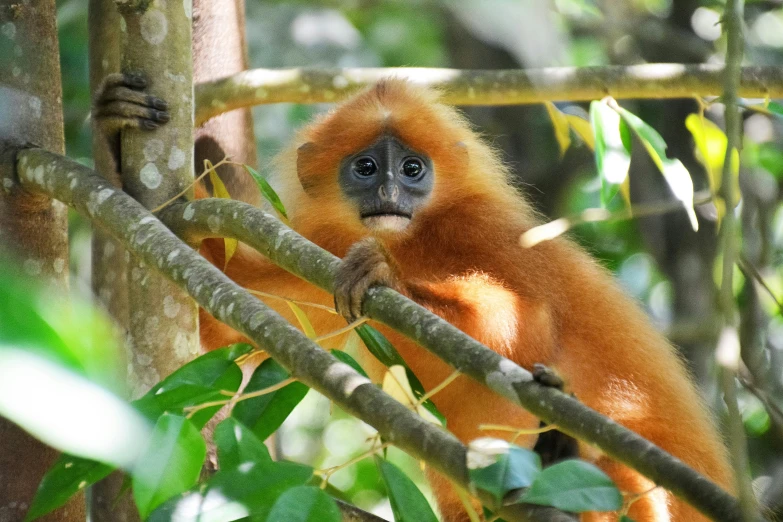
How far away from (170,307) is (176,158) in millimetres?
543

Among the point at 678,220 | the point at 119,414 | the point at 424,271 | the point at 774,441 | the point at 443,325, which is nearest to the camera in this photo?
the point at 119,414

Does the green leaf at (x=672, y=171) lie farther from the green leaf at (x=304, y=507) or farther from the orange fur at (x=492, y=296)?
the green leaf at (x=304, y=507)

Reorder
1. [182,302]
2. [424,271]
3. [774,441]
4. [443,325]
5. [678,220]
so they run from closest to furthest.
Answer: [443,325] < [182,302] < [424,271] < [774,441] < [678,220]

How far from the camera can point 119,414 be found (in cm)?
108

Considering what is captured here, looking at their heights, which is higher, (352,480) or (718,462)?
(718,462)

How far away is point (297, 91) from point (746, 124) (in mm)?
4718

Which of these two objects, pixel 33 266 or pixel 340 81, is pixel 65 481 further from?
pixel 340 81

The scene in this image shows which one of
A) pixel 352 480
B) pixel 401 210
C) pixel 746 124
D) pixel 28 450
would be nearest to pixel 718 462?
pixel 401 210

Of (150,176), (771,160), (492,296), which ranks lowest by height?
(771,160)

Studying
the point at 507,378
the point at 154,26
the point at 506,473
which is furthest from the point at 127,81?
the point at 506,473

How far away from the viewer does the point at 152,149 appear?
3.18 m

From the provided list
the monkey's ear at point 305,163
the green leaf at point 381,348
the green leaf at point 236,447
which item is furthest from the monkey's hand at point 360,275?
the monkey's ear at point 305,163

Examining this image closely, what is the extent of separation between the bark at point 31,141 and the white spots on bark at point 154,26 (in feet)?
1.79

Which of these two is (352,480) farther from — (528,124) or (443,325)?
(443,325)
